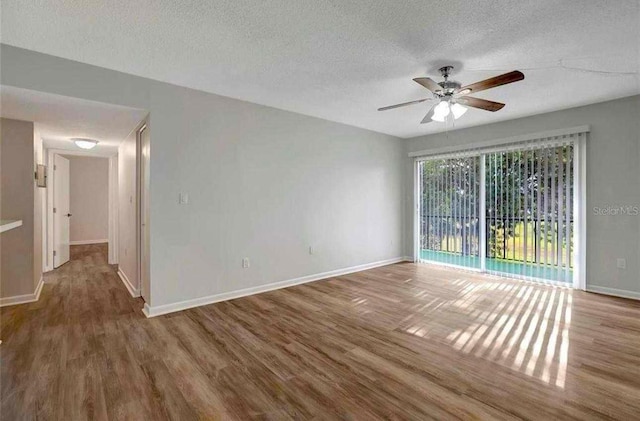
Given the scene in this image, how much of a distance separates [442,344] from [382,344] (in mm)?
514

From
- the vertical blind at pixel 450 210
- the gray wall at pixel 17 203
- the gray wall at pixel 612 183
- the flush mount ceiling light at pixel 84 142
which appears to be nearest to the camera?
the gray wall at pixel 17 203

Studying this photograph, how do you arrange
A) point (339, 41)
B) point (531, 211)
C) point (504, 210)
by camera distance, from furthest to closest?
point (504, 210) → point (531, 211) → point (339, 41)

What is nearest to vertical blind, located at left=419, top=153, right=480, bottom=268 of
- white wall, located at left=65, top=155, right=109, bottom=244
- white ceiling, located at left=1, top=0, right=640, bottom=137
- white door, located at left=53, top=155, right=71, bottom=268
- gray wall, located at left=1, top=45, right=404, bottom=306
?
gray wall, located at left=1, top=45, right=404, bottom=306

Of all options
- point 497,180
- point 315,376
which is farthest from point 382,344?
point 497,180

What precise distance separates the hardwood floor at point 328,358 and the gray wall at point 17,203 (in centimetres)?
37

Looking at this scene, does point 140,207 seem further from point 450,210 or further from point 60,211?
point 450,210

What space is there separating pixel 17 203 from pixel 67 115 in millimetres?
1261

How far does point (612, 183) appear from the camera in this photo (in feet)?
12.6

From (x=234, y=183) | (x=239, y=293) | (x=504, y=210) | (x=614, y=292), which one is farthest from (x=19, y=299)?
(x=614, y=292)

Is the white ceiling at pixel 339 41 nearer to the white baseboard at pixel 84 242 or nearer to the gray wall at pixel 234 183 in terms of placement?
the gray wall at pixel 234 183

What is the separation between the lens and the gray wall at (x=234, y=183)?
309 cm

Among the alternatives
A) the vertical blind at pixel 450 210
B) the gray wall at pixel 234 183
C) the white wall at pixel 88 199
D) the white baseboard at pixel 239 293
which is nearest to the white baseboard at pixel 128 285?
the white baseboard at pixel 239 293

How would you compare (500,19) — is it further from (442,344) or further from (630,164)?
(630,164)

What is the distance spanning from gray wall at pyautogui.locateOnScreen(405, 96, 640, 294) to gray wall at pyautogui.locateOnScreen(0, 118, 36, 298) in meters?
7.06
